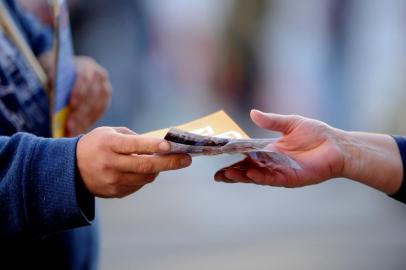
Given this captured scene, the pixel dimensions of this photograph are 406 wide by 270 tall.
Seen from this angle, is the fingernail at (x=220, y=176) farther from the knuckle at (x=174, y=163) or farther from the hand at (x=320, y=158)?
the knuckle at (x=174, y=163)

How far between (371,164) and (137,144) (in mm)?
558

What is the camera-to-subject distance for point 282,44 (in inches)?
147

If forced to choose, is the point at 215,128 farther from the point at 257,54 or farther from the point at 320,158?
the point at 257,54

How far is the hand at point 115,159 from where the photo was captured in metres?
0.92

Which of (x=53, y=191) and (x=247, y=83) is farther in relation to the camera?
(x=247, y=83)

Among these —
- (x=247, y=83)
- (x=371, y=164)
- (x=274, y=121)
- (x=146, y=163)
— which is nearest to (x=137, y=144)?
(x=146, y=163)

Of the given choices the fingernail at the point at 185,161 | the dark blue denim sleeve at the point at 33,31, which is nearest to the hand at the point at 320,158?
the fingernail at the point at 185,161

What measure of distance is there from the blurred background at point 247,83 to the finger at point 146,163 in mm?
2344

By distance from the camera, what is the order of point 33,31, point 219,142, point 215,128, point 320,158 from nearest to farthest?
point 219,142 → point 215,128 → point 320,158 → point 33,31

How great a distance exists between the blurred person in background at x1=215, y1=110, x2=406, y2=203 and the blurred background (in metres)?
2.06

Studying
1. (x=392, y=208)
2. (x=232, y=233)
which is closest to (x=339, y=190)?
(x=392, y=208)

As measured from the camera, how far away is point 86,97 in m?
1.44

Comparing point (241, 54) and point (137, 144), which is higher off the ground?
point (137, 144)

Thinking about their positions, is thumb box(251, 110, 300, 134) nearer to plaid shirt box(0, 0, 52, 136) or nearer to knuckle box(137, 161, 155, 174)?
knuckle box(137, 161, 155, 174)
